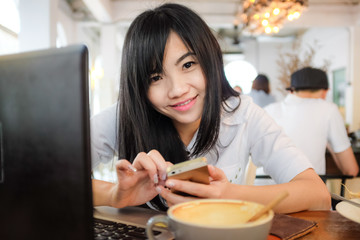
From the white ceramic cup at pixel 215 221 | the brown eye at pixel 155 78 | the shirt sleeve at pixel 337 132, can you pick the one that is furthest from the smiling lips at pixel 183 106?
the shirt sleeve at pixel 337 132

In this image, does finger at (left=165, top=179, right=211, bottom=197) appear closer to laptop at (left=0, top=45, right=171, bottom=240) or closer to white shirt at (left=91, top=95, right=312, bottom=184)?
laptop at (left=0, top=45, right=171, bottom=240)

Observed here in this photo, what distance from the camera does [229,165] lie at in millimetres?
1288

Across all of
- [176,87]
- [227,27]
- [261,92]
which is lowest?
[176,87]

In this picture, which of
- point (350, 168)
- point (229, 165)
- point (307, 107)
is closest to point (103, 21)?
point (307, 107)

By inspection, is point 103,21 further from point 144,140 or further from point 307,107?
point 144,140

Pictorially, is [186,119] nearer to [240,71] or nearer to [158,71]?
[158,71]

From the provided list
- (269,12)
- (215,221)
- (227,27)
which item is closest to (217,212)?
(215,221)

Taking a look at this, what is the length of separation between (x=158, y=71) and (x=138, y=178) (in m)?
0.41

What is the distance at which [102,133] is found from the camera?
4.35ft

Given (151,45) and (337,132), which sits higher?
(151,45)

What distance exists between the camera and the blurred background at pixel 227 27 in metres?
3.12

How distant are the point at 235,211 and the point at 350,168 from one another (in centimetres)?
237

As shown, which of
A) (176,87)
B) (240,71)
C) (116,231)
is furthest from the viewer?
(240,71)

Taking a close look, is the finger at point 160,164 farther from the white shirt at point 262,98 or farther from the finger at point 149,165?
the white shirt at point 262,98
